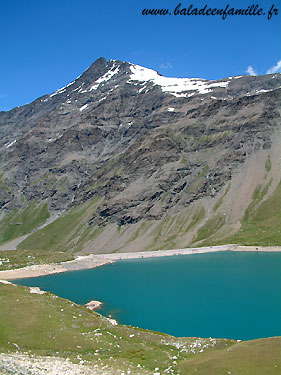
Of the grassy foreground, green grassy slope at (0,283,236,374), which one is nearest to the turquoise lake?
green grassy slope at (0,283,236,374)

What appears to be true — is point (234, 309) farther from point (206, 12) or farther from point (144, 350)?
point (206, 12)

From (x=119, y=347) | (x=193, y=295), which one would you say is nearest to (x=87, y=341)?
(x=119, y=347)

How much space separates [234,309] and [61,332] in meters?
41.2

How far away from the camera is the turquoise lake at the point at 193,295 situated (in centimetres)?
6575

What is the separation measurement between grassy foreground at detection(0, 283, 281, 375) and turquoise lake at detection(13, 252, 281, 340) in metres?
14.1

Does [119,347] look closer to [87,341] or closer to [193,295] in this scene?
[87,341]

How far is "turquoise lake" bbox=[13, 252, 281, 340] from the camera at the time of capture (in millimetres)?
65750

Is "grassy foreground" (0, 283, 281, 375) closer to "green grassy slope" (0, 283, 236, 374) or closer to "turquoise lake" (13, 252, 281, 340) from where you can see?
"green grassy slope" (0, 283, 236, 374)

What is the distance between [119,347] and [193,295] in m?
50.6

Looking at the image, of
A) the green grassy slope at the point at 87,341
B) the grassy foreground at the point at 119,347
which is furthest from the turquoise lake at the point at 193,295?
the grassy foreground at the point at 119,347

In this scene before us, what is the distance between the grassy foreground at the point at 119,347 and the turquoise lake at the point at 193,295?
14088 mm

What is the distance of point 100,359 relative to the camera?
40438 mm

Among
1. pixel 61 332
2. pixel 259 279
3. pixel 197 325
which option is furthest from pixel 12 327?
pixel 259 279

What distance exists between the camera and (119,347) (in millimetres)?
46281
